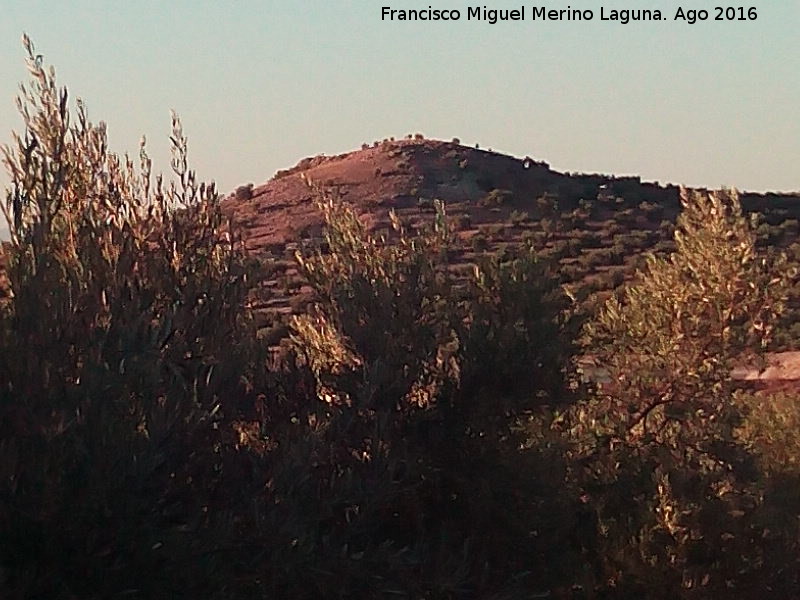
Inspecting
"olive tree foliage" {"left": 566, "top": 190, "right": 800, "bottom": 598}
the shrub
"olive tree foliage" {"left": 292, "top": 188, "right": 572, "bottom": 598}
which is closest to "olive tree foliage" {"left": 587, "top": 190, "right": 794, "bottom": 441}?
"olive tree foliage" {"left": 566, "top": 190, "right": 800, "bottom": 598}

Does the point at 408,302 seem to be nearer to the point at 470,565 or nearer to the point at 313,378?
the point at 313,378

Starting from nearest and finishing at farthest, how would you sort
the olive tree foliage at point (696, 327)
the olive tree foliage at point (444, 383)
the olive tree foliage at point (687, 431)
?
the olive tree foliage at point (444, 383)
the olive tree foliage at point (687, 431)
the olive tree foliage at point (696, 327)

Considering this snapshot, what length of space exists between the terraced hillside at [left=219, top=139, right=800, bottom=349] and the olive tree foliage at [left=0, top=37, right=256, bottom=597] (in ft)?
111

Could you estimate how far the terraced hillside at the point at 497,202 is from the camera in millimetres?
47438

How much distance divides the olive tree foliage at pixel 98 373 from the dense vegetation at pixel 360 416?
0.05 ft

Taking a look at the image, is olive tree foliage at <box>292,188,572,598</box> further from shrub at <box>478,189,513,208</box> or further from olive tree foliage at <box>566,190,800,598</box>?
shrub at <box>478,189,513,208</box>

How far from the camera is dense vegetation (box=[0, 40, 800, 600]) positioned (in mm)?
5672

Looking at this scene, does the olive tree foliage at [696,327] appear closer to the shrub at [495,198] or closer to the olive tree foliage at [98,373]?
the olive tree foliage at [98,373]

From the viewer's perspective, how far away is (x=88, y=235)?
7117mm

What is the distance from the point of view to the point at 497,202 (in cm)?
5591

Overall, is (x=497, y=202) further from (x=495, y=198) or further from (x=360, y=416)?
(x=360, y=416)

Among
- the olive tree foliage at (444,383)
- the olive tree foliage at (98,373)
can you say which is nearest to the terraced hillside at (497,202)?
the olive tree foliage at (444,383)

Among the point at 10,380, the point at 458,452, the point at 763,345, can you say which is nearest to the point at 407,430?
the point at 458,452

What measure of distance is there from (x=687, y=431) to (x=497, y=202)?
45.4 metres
